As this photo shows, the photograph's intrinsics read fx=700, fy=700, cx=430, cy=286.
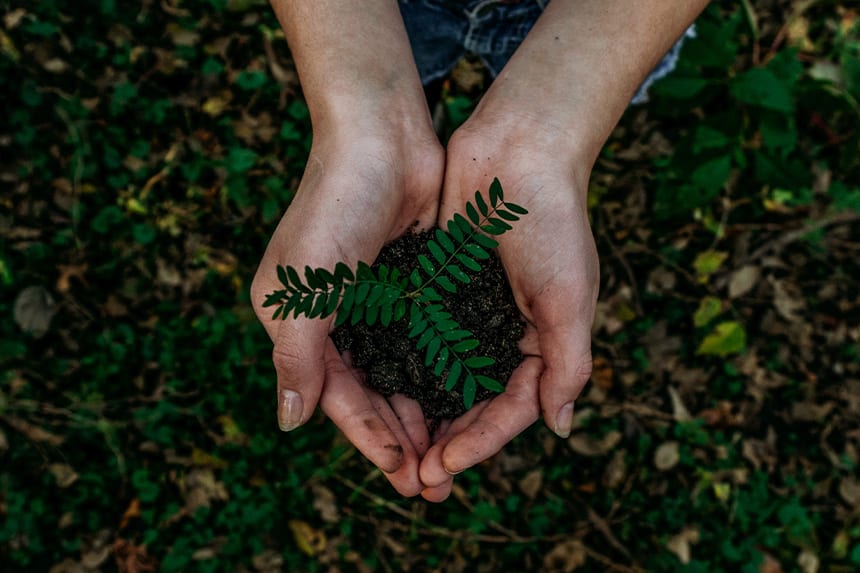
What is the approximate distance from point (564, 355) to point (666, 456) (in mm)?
1859

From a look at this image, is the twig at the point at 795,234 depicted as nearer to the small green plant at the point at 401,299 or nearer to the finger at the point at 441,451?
the finger at the point at 441,451

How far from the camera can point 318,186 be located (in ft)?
8.34

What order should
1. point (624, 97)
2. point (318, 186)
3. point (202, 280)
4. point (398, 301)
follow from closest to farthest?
point (398, 301) < point (318, 186) < point (624, 97) < point (202, 280)

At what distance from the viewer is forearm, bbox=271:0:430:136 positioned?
2.65 meters

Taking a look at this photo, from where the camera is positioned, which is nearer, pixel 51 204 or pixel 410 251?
pixel 410 251

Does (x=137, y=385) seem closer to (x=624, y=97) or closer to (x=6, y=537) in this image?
(x=6, y=537)

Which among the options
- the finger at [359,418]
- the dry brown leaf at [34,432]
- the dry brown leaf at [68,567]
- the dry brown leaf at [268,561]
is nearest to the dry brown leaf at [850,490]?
the finger at [359,418]

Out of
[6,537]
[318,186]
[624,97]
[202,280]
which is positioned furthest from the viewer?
[202,280]

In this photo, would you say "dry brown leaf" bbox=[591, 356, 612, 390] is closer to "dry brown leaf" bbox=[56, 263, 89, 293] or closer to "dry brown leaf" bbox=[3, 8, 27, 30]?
"dry brown leaf" bbox=[56, 263, 89, 293]

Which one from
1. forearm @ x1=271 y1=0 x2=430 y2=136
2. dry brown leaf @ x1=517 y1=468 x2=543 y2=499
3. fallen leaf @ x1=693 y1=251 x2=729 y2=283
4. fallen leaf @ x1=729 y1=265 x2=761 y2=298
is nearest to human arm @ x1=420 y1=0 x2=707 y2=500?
forearm @ x1=271 y1=0 x2=430 y2=136

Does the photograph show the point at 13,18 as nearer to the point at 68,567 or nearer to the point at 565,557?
the point at 68,567

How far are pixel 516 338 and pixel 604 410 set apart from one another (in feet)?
5.19

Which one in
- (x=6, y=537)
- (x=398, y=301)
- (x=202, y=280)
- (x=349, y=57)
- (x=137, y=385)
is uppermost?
(x=349, y=57)

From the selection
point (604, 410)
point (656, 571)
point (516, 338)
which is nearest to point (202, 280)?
point (516, 338)
